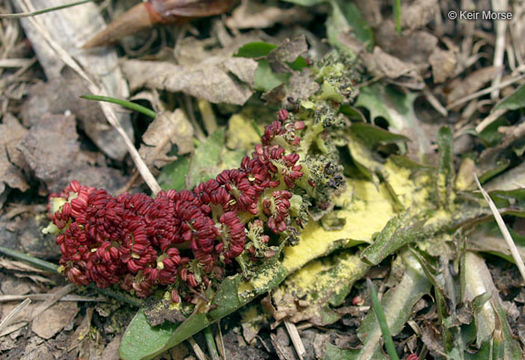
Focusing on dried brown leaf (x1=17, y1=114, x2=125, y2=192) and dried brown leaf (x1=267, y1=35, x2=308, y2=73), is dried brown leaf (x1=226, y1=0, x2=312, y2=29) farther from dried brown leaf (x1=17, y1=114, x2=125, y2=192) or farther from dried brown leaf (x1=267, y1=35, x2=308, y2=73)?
dried brown leaf (x1=17, y1=114, x2=125, y2=192)

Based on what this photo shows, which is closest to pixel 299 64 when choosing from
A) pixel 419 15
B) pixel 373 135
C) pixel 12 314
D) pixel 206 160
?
pixel 373 135

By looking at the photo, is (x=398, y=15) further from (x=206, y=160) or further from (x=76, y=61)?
(x=76, y=61)

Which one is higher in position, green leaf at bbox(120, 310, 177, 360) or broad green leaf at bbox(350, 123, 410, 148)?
broad green leaf at bbox(350, 123, 410, 148)

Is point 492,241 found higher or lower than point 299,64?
lower

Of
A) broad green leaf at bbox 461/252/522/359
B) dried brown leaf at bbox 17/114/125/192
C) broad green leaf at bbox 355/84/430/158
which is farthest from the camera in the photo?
broad green leaf at bbox 355/84/430/158

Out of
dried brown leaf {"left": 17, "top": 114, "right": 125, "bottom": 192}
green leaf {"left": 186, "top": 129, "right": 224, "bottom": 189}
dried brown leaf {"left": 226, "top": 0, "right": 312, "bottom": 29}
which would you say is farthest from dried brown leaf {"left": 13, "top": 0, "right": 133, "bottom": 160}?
dried brown leaf {"left": 226, "top": 0, "right": 312, "bottom": 29}

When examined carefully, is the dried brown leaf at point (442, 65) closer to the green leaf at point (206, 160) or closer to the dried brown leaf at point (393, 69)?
the dried brown leaf at point (393, 69)

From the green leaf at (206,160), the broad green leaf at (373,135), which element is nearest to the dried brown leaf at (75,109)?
the green leaf at (206,160)
